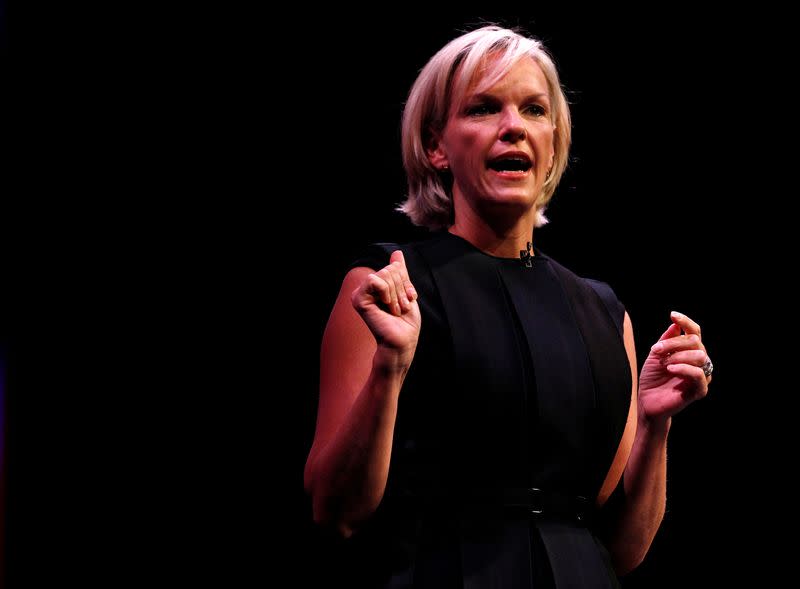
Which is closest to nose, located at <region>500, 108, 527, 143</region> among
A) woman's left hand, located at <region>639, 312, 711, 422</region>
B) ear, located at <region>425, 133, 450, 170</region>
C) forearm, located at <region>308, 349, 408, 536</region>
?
ear, located at <region>425, 133, 450, 170</region>

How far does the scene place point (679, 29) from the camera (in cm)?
252

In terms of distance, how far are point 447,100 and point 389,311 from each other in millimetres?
514

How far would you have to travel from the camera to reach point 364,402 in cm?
128

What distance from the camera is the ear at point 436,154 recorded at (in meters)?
1.66

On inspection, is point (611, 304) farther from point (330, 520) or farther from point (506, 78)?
point (330, 520)

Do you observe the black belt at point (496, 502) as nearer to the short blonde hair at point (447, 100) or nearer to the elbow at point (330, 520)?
the elbow at point (330, 520)

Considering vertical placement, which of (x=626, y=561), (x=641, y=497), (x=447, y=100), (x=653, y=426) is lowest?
(x=626, y=561)

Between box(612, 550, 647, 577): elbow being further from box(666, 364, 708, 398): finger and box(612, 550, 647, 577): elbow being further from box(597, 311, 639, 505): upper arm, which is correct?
box(666, 364, 708, 398): finger

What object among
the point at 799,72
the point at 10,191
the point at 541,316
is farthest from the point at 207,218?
the point at 799,72

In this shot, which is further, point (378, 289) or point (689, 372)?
point (689, 372)

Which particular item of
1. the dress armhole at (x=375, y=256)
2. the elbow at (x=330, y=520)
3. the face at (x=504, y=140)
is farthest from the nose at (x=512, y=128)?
the elbow at (x=330, y=520)

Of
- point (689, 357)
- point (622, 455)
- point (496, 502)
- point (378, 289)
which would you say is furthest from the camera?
point (622, 455)

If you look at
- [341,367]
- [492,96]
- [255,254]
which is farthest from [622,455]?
[255,254]

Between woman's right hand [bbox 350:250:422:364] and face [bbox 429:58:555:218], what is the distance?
341 mm
